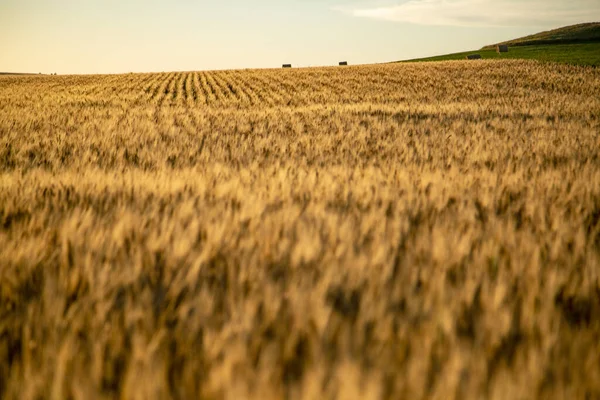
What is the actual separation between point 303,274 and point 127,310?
511 millimetres

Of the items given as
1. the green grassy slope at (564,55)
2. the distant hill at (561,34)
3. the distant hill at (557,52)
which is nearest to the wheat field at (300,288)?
the distant hill at (557,52)

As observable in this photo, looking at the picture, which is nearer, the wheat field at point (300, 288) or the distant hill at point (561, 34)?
the wheat field at point (300, 288)

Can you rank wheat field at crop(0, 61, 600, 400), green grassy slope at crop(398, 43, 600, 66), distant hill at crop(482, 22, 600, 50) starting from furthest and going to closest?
1. distant hill at crop(482, 22, 600, 50)
2. green grassy slope at crop(398, 43, 600, 66)
3. wheat field at crop(0, 61, 600, 400)

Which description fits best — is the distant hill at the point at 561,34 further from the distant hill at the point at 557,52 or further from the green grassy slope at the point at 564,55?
the green grassy slope at the point at 564,55

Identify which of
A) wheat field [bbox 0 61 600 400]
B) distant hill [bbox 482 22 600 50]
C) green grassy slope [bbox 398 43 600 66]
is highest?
distant hill [bbox 482 22 600 50]

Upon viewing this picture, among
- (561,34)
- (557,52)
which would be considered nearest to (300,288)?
(557,52)

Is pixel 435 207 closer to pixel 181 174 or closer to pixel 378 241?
pixel 378 241

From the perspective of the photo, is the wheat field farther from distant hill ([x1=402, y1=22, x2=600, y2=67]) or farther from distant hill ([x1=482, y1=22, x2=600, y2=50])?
distant hill ([x1=482, y1=22, x2=600, y2=50])

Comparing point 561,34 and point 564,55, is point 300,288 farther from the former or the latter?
point 561,34

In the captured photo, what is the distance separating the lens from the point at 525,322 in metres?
1.10

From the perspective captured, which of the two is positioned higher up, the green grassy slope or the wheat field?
the green grassy slope

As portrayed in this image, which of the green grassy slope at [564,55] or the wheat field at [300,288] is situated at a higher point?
the green grassy slope at [564,55]

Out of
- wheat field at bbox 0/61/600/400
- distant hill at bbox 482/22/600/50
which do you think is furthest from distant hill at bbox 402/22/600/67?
wheat field at bbox 0/61/600/400

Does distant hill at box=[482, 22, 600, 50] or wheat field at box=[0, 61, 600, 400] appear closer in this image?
wheat field at box=[0, 61, 600, 400]
